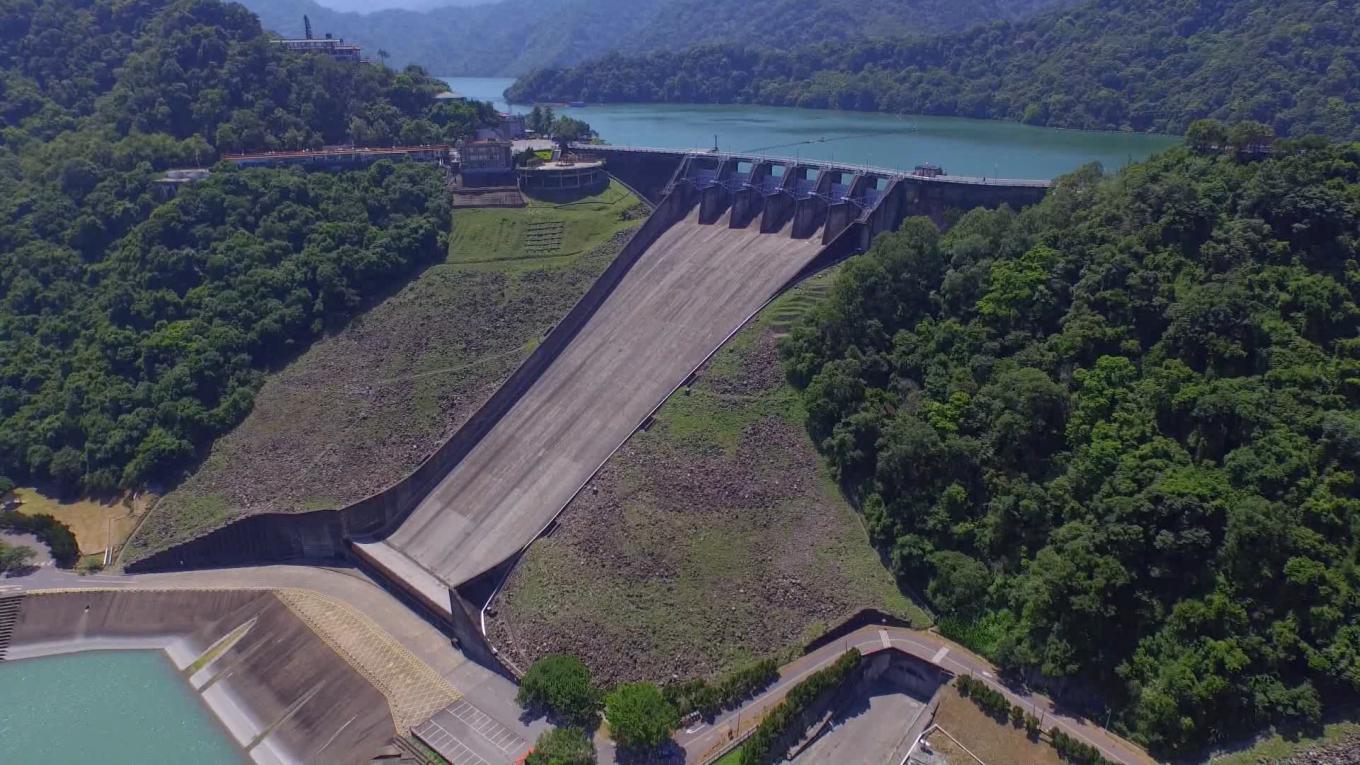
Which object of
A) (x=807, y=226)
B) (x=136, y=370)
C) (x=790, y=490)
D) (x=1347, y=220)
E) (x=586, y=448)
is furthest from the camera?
(x=807, y=226)

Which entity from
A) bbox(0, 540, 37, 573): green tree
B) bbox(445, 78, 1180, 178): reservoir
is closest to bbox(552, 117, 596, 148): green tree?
bbox(445, 78, 1180, 178): reservoir

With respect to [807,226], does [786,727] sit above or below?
below

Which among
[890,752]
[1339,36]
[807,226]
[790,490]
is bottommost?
[890,752]

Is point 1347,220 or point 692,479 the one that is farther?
point 692,479

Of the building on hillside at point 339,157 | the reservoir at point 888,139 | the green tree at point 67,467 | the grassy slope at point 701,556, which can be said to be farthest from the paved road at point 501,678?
the reservoir at point 888,139

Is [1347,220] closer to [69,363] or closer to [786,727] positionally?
[786,727]

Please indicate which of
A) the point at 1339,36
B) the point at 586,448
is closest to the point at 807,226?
the point at 586,448

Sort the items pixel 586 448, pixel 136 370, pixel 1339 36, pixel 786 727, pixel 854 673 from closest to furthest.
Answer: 1. pixel 786 727
2. pixel 854 673
3. pixel 586 448
4. pixel 136 370
5. pixel 1339 36

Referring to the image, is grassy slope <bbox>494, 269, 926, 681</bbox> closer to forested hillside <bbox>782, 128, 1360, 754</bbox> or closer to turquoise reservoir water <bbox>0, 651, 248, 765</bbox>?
forested hillside <bbox>782, 128, 1360, 754</bbox>
